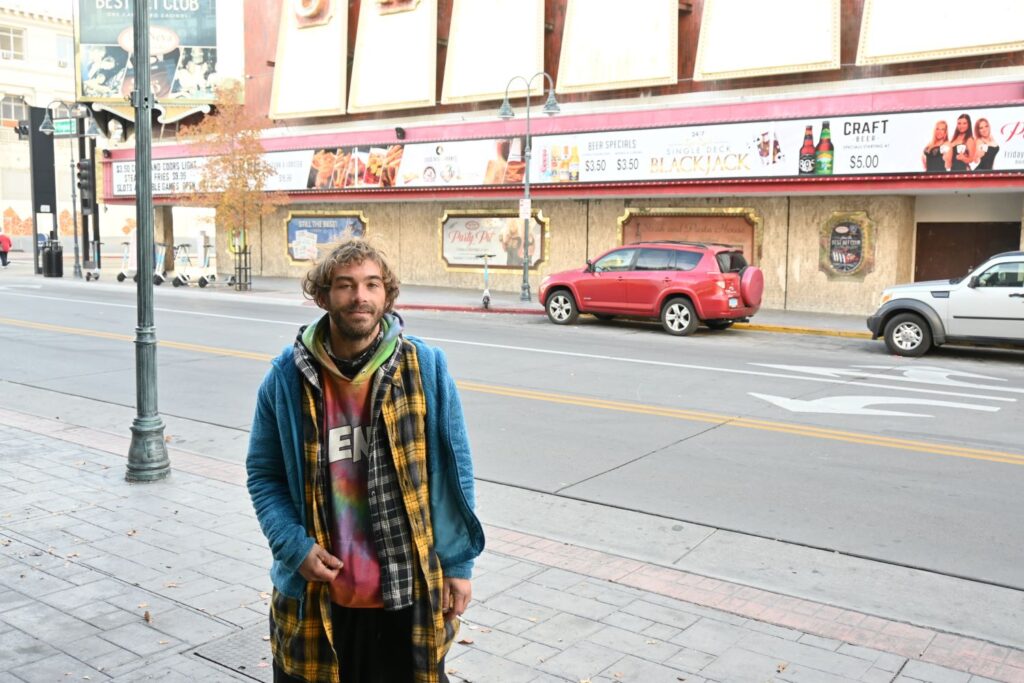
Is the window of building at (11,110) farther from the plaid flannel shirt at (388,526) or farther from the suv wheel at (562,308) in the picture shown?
Answer: the plaid flannel shirt at (388,526)

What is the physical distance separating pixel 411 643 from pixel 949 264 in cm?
2167

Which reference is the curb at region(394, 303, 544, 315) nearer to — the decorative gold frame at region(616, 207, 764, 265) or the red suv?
the red suv

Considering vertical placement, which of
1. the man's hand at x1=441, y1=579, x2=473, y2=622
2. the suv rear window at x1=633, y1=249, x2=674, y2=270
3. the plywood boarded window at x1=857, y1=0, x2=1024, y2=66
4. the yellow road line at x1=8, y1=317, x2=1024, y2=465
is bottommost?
the yellow road line at x1=8, y1=317, x2=1024, y2=465

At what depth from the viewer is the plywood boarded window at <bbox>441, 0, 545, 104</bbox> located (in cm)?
2598

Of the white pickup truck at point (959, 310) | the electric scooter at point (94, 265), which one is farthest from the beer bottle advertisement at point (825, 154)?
the electric scooter at point (94, 265)

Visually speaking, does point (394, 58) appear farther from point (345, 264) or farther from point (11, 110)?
point (11, 110)

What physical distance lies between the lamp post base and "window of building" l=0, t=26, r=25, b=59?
6642 cm

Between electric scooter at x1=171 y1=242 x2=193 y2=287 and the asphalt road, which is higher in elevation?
electric scooter at x1=171 y1=242 x2=193 y2=287

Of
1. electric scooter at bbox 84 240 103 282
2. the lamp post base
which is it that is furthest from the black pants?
electric scooter at bbox 84 240 103 282

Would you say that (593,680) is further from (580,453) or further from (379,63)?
(379,63)

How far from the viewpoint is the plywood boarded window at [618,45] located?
2355 centimetres

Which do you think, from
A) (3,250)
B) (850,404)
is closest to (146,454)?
(850,404)

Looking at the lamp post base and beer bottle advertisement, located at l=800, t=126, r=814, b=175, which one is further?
beer bottle advertisement, located at l=800, t=126, r=814, b=175

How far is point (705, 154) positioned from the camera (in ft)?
72.9
